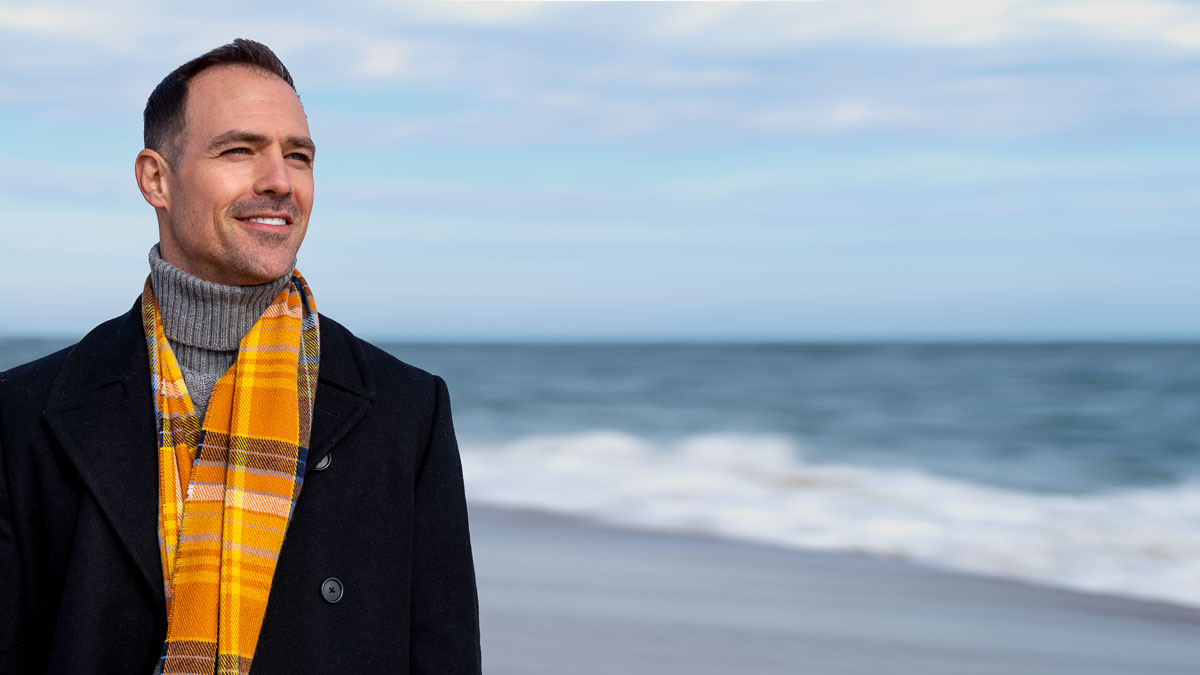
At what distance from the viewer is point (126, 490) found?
187 centimetres

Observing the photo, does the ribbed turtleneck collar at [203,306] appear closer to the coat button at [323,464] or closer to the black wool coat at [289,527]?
the black wool coat at [289,527]

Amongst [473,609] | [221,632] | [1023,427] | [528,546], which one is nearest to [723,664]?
[528,546]

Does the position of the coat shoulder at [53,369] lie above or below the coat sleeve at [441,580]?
above

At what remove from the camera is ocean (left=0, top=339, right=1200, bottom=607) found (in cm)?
762

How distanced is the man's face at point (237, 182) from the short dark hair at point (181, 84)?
1 cm

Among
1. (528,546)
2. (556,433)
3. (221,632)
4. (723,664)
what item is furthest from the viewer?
(556,433)

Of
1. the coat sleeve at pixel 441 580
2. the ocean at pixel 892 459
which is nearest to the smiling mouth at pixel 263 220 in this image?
the coat sleeve at pixel 441 580

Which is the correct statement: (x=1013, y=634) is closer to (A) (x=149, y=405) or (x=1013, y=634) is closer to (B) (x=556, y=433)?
(A) (x=149, y=405)

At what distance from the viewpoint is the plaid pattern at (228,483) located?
5.93ft

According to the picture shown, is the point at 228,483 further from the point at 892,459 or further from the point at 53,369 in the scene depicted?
the point at 892,459

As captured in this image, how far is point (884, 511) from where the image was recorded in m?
8.74

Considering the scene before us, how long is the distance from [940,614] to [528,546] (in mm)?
2432

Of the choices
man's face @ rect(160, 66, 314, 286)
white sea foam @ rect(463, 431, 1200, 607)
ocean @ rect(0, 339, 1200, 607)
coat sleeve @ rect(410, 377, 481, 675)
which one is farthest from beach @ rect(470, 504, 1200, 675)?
man's face @ rect(160, 66, 314, 286)

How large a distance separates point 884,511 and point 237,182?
7.50 m
